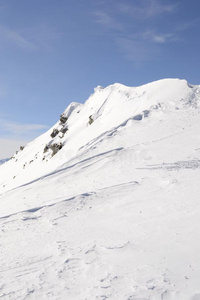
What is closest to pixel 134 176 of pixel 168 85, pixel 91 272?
pixel 91 272

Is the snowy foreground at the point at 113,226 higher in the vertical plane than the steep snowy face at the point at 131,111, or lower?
lower

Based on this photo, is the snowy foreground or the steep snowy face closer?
the snowy foreground

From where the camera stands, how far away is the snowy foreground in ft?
17.4

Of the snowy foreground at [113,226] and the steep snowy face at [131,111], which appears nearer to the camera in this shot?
the snowy foreground at [113,226]

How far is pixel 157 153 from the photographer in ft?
50.6

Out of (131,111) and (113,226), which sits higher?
(131,111)

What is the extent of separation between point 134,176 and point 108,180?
142 cm

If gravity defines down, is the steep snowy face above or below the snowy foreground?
above

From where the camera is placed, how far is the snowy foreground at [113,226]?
5.30 m

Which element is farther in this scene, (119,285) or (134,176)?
(134,176)

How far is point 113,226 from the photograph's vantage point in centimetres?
823

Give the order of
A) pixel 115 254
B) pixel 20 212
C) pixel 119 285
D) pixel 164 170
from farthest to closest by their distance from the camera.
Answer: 1. pixel 164 170
2. pixel 20 212
3. pixel 115 254
4. pixel 119 285

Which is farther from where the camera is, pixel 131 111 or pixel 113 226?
pixel 131 111

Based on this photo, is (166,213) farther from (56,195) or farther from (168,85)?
(168,85)
